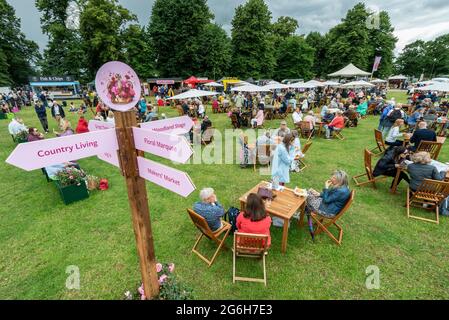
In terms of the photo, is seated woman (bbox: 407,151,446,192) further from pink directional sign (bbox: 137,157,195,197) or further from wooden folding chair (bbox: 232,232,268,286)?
pink directional sign (bbox: 137,157,195,197)

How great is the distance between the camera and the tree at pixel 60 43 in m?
37.0

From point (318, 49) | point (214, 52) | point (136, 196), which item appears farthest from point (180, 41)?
point (136, 196)

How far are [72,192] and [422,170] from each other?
8194mm

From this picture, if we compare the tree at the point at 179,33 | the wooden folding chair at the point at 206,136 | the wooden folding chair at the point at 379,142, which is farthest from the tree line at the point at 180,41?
the wooden folding chair at the point at 379,142

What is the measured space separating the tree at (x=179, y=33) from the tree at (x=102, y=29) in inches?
197

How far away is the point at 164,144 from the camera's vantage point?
1.67 m

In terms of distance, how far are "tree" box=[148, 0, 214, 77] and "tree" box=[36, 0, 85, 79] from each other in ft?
43.7

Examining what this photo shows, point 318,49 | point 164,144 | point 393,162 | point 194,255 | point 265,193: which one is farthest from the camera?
point 318,49

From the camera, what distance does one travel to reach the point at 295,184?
20.8ft

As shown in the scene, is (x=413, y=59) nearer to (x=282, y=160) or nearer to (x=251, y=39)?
(x=251, y=39)

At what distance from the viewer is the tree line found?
3288 centimetres

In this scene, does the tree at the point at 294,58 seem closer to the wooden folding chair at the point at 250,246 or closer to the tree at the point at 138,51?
the tree at the point at 138,51

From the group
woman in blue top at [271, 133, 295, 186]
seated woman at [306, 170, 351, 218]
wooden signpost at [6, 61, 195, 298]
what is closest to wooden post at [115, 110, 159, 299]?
wooden signpost at [6, 61, 195, 298]

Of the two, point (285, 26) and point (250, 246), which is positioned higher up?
point (285, 26)
